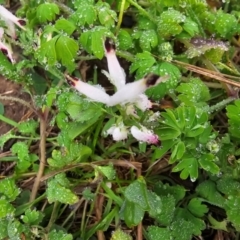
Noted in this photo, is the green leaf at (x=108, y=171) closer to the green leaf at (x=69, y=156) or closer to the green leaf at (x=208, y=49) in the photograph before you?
the green leaf at (x=69, y=156)

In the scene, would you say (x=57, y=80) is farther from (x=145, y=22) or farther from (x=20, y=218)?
(x=20, y=218)

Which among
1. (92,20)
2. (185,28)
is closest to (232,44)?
(185,28)

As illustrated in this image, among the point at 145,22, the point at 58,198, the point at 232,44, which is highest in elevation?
the point at 145,22

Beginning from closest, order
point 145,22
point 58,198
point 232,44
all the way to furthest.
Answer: point 58,198, point 145,22, point 232,44

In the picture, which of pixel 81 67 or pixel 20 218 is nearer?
pixel 20 218

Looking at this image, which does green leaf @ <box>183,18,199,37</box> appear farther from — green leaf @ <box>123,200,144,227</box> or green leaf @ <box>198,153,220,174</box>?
green leaf @ <box>123,200,144,227</box>

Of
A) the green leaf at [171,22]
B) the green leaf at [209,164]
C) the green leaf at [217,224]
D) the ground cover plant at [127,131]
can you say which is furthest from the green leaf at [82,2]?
the green leaf at [217,224]

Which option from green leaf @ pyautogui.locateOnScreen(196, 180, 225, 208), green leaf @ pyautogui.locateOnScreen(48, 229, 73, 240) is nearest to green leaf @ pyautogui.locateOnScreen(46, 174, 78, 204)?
green leaf @ pyautogui.locateOnScreen(48, 229, 73, 240)
